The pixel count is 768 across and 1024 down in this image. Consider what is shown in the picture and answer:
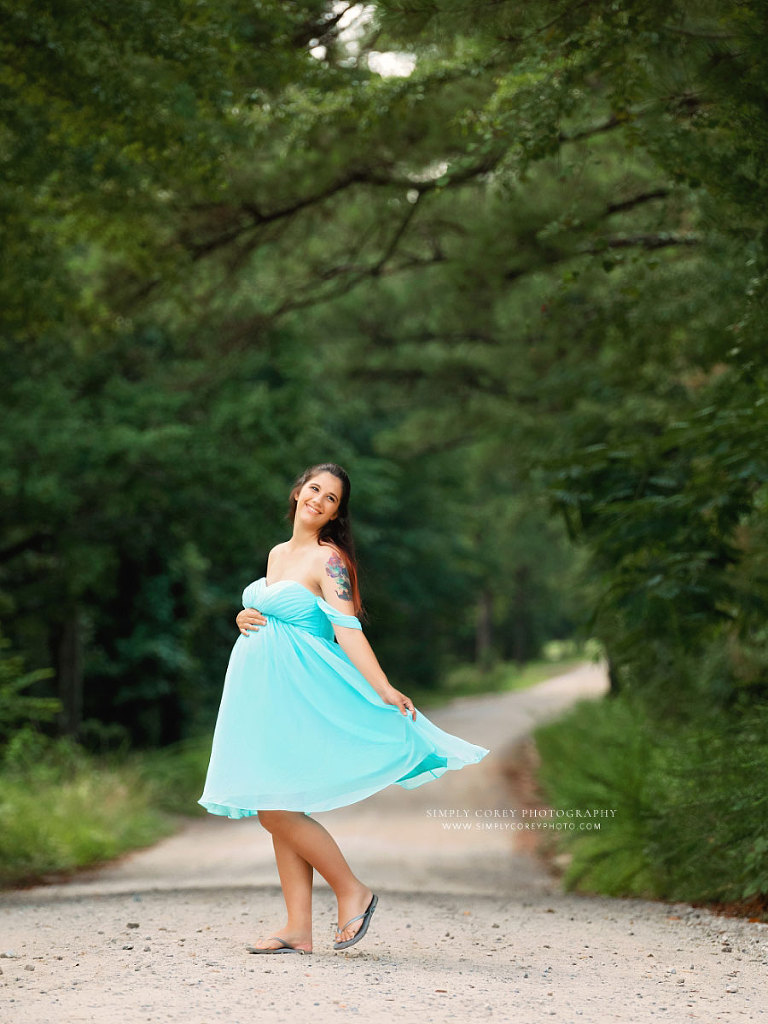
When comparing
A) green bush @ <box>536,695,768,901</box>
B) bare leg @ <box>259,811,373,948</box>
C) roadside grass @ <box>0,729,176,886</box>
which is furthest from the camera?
roadside grass @ <box>0,729,176,886</box>

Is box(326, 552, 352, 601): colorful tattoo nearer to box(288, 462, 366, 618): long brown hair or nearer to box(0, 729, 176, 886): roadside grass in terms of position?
box(288, 462, 366, 618): long brown hair

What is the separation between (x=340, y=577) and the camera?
4.77 meters

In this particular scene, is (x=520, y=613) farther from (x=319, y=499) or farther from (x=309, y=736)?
(x=309, y=736)

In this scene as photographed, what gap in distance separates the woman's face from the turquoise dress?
1.14 feet

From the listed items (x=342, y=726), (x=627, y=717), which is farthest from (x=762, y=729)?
(x=627, y=717)

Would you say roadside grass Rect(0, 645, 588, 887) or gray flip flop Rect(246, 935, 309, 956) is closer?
gray flip flop Rect(246, 935, 309, 956)

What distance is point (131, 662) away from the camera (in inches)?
713

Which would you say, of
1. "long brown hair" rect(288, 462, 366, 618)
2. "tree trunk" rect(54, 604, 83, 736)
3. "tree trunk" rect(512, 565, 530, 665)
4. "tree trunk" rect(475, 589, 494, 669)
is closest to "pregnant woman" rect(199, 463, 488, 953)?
"long brown hair" rect(288, 462, 366, 618)

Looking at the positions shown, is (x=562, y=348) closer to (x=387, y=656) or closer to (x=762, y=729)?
(x=762, y=729)

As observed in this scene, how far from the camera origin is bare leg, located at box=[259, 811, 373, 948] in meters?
4.62

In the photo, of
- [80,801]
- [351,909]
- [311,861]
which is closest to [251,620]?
[311,861]

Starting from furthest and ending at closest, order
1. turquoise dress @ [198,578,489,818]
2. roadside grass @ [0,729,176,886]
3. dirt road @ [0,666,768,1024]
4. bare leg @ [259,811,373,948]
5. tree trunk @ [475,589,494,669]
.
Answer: tree trunk @ [475,589,494,669], roadside grass @ [0,729,176,886], bare leg @ [259,811,373,948], turquoise dress @ [198,578,489,818], dirt road @ [0,666,768,1024]

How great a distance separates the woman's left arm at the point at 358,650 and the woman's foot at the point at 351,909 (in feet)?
2.69

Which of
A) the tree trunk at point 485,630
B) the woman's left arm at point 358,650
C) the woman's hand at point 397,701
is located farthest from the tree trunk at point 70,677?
the tree trunk at point 485,630
